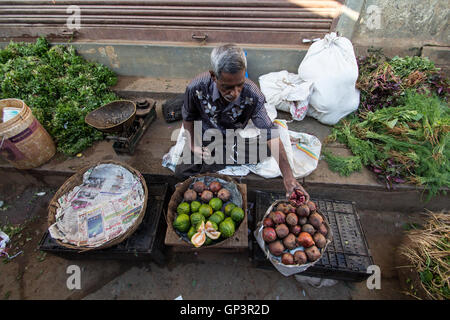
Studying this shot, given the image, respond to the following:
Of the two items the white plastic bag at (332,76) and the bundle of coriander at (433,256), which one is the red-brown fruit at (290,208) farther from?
the white plastic bag at (332,76)

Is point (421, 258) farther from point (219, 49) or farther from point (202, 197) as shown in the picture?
point (219, 49)

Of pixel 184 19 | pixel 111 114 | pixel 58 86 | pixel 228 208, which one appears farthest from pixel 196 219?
pixel 58 86

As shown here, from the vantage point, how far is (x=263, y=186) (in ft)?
9.88

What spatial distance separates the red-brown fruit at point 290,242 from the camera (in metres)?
1.99

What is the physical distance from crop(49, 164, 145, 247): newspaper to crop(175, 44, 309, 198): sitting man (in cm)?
66

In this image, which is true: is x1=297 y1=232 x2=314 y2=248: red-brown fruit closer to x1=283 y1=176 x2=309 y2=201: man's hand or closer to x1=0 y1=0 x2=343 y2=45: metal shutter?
x1=283 y1=176 x2=309 y2=201: man's hand

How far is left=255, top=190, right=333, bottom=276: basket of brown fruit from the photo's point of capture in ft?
6.40

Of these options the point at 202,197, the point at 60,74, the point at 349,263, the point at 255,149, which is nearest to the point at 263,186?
the point at 255,149

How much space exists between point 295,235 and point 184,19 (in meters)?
3.82

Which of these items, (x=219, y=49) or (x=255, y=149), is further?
(x=255, y=149)

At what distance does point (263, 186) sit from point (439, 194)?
7.72 feet

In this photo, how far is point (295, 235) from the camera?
207 cm

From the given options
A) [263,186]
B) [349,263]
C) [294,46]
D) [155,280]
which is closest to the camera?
[349,263]
